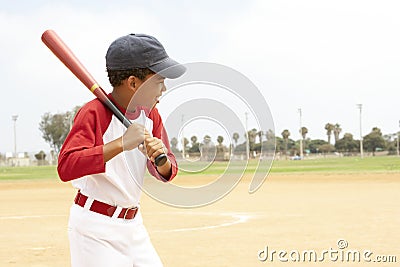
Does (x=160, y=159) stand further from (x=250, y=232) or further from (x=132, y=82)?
(x=250, y=232)

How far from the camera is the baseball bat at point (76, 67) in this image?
3412 mm

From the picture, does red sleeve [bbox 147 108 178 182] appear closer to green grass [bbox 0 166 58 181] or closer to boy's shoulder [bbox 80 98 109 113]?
boy's shoulder [bbox 80 98 109 113]

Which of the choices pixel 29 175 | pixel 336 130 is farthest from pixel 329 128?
pixel 29 175

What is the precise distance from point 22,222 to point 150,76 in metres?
10.8

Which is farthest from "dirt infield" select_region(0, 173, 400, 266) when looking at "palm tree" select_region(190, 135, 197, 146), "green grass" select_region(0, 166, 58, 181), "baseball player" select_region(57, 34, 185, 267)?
"green grass" select_region(0, 166, 58, 181)

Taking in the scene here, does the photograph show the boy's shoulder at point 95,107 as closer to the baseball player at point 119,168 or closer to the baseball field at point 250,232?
the baseball player at point 119,168

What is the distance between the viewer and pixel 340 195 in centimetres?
1930

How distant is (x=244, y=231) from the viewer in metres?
11.0

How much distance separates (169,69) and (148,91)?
156 mm

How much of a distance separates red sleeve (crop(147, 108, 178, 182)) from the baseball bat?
309mm

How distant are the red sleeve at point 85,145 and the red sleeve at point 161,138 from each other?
14.3 inches

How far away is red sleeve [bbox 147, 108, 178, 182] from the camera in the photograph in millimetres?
3621

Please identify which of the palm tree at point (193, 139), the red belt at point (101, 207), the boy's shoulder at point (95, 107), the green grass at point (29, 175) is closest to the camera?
the boy's shoulder at point (95, 107)

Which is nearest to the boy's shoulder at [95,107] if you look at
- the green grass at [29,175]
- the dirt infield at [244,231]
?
the dirt infield at [244,231]
